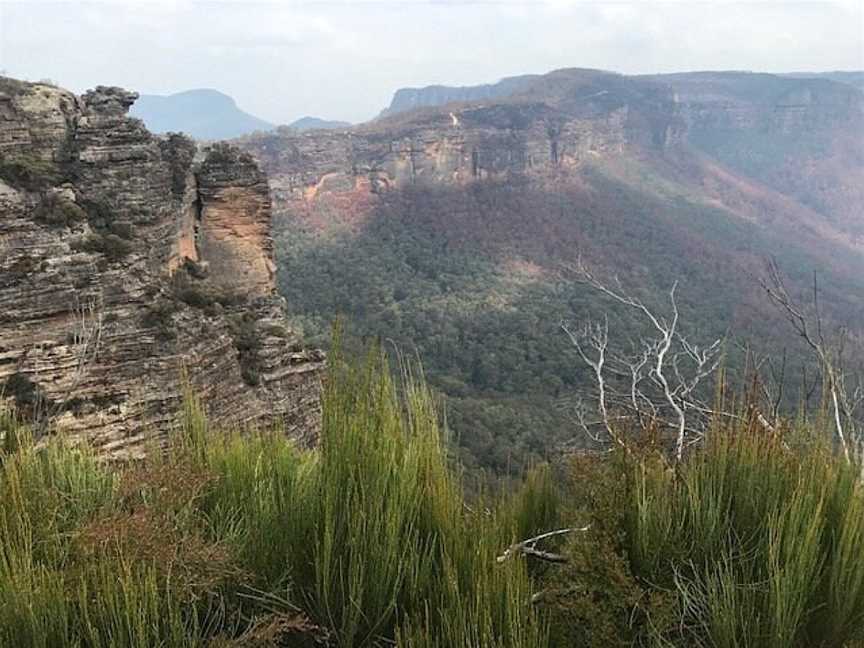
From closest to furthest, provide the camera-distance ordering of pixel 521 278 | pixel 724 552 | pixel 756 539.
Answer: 1. pixel 724 552
2. pixel 756 539
3. pixel 521 278

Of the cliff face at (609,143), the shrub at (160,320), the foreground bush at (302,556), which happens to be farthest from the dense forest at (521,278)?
the foreground bush at (302,556)

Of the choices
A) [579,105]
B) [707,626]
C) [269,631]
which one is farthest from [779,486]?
[579,105]

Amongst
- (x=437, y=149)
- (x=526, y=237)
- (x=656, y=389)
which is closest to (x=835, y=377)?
(x=656, y=389)

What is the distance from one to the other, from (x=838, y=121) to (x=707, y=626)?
564ft

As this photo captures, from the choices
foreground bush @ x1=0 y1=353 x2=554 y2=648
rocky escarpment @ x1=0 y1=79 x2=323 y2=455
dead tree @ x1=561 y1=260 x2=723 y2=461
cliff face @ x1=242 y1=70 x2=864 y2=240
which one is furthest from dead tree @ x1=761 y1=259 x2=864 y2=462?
cliff face @ x1=242 y1=70 x2=864 y2=240

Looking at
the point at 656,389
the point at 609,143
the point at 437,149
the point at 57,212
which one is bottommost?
the point at 656,389

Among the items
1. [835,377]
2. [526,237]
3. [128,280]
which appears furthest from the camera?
[526,237]

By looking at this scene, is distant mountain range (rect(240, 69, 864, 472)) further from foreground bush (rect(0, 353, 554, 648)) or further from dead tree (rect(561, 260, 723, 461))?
foreground bush (rect(0, 353, 554, 648))

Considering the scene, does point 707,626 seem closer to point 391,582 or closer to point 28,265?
point 391,582

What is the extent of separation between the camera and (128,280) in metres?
9.20

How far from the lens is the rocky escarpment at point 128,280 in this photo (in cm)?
823

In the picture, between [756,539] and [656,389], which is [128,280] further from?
[756,539]

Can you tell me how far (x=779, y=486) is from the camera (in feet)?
8.19

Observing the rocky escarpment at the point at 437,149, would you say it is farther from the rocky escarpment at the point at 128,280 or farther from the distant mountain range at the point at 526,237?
the rocky escarpment at the point at 128,280
